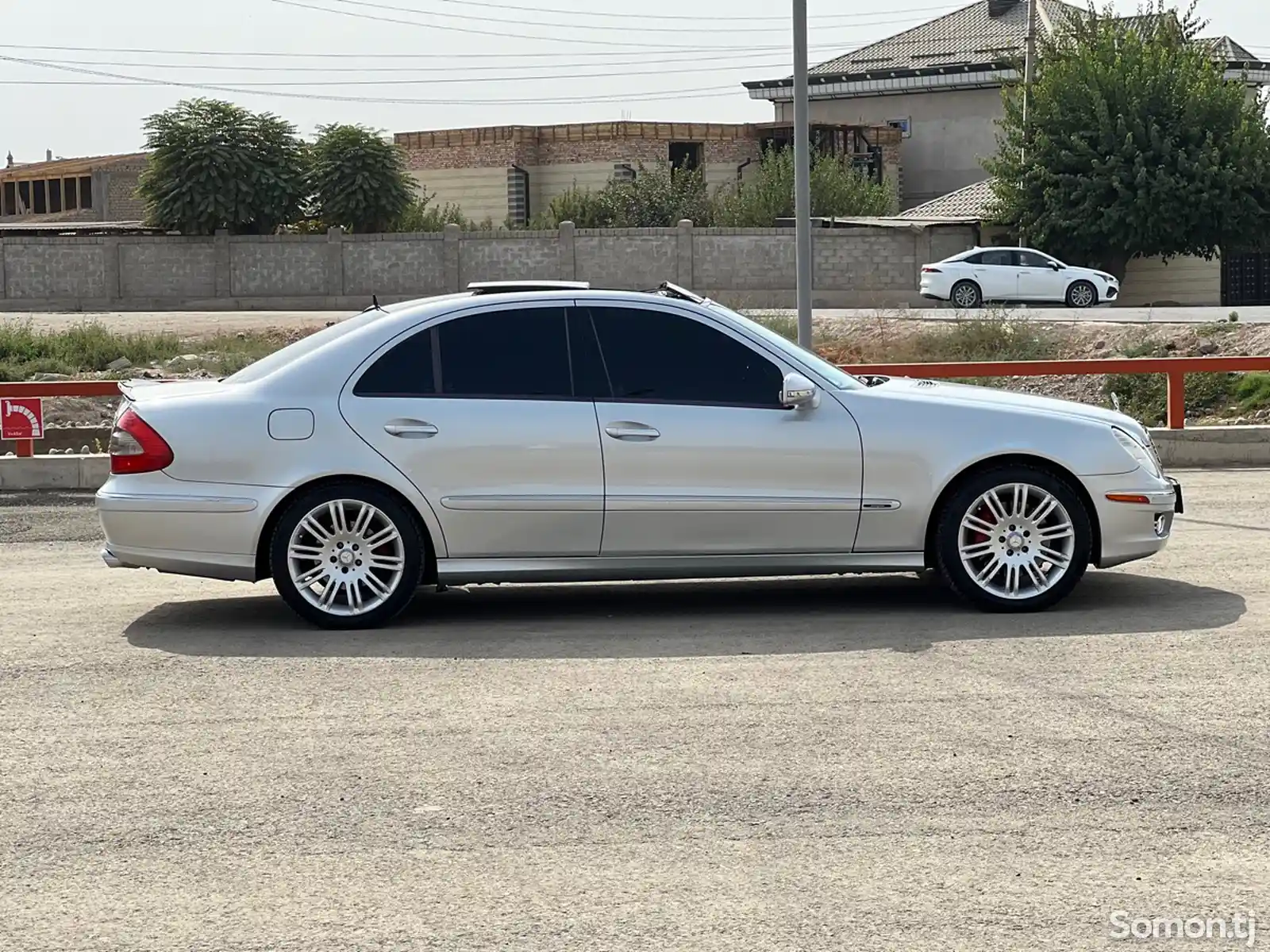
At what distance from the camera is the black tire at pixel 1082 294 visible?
143 feet

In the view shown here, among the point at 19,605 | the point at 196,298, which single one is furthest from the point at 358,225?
the point at 19,605

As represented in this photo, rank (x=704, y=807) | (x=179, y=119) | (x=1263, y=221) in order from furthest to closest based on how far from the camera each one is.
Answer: (x=179, y=119) → (x=1263, y=221) → (x=704, y=807)

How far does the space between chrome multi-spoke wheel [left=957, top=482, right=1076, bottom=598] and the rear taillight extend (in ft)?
12.6

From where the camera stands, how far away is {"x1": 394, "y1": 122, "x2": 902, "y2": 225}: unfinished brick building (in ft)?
226

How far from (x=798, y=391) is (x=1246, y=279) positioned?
166 feet

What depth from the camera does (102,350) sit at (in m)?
35.5

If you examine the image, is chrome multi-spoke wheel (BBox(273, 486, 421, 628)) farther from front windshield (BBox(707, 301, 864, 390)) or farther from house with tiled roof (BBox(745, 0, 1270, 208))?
house with tiled roof (BBox(745, 0, 1270, 208))

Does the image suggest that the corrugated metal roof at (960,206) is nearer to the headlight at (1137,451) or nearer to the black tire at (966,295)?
the black tire at (966,295)

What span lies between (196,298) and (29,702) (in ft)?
160

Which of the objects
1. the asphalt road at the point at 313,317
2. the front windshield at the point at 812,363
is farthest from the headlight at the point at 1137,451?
the asphalt road at the point at 313,317

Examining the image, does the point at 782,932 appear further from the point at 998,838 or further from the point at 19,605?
the point at 19,605

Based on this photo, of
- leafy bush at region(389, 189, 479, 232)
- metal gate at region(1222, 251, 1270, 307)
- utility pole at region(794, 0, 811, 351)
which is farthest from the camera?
leafy bush at region(389, 189, 479, 232)

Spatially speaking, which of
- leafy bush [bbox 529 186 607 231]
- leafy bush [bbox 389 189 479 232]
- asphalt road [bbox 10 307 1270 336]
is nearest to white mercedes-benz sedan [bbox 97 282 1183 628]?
asphalt road [bbox 10 307 1270 336]

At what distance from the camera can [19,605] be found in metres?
9.29
